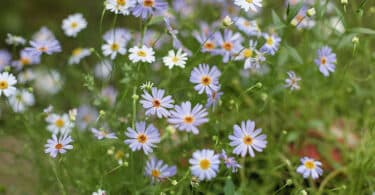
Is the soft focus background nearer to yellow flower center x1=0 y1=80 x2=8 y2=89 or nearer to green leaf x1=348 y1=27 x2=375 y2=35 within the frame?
green leaf x1=348 y1=27 x2=375 y2=35

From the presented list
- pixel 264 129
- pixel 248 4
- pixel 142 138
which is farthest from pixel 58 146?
pixel 264 129

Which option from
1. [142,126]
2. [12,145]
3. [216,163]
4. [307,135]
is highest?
[12,145]

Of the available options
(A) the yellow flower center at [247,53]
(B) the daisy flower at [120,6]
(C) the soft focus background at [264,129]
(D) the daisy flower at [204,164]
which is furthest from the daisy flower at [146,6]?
(D) the daisy flower at [204,164]

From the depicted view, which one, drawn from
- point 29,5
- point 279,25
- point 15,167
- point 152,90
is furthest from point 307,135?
point 29,5

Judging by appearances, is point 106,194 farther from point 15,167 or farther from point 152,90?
point 15,167

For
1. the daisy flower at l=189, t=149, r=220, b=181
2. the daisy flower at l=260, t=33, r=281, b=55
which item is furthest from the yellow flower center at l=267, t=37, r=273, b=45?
the daisy flower at l=189, t=149, r=220, b=181
